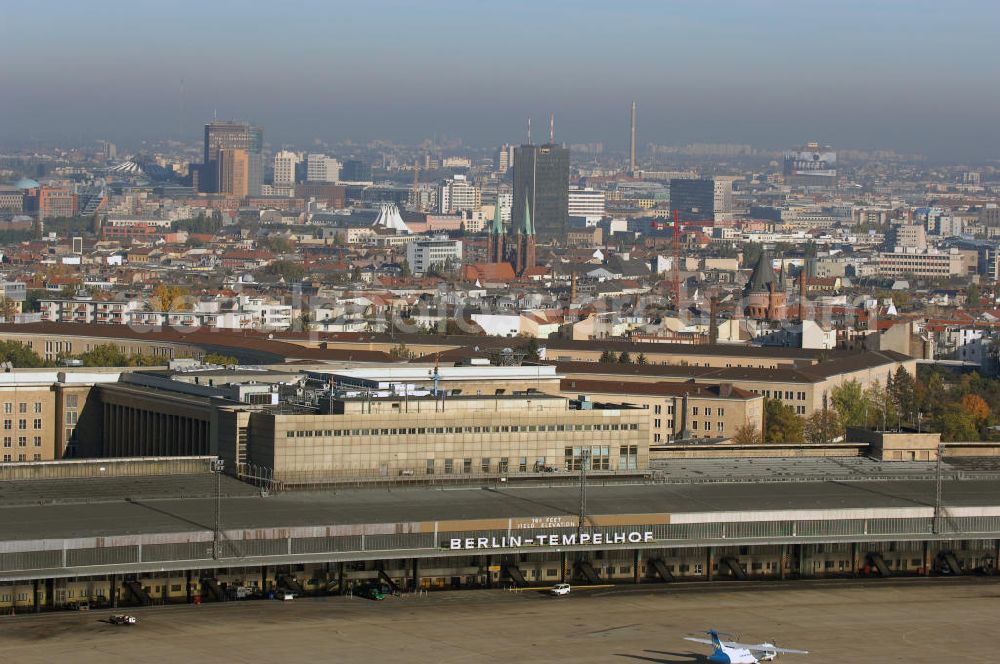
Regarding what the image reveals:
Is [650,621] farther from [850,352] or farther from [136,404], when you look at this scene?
[850,352]

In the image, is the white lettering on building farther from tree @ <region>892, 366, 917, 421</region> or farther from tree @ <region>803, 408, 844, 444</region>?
tree @ <region>892, 366, 917, 421</region>

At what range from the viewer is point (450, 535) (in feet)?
148

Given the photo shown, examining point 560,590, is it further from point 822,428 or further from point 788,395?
point 788,395

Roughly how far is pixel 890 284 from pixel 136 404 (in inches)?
5372

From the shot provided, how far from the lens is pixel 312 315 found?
126000 mm

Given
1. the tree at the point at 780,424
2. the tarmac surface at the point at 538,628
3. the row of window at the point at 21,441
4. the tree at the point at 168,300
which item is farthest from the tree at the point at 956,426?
the tree at the point at 168,300

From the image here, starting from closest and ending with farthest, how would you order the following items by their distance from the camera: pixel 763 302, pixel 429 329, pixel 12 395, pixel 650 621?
1. pixel 650 621
2. pixel 12 395
3. pixel 429 329
4. pixel 763 302

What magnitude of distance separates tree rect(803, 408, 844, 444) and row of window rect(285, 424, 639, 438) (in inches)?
923

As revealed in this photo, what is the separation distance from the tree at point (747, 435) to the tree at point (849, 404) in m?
7.40

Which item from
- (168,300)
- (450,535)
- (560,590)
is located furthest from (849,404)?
(168,300)

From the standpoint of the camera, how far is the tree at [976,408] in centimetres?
8256

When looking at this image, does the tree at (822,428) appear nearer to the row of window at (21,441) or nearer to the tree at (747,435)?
the tree at (747,435)

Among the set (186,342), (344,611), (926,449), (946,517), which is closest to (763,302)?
(186,342)

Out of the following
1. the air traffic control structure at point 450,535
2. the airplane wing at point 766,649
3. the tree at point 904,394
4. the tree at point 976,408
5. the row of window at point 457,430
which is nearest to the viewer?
the airplane wing at point 766,649
